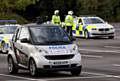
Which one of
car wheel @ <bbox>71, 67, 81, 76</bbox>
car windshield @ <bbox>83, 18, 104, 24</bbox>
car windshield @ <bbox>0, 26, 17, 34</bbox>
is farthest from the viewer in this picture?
car windshield @ <bbox>83, 18, 104, 24</bbox>

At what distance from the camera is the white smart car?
119 feet

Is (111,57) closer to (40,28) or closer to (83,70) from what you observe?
(83,70)

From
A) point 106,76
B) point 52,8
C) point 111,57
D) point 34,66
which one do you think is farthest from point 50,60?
point 52,8

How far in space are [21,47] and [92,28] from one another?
66.3 feet

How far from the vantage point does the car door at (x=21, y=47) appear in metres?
16.3

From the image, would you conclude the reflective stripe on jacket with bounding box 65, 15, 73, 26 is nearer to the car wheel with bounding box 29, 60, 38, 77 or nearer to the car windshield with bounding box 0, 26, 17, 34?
the car windshield with bounding box 0, 26, 17, 34

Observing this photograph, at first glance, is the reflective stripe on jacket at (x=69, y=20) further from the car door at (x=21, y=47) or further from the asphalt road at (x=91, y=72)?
the car door at (x=21, y=47)

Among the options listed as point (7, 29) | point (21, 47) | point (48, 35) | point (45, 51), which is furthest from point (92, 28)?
point (45, 51)

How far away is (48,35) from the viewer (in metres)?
16.3

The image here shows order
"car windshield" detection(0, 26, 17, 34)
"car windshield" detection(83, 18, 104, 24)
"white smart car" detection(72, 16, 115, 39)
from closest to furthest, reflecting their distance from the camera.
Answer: "car windshield" detection(0, 26, 17, 34) → "white smart car" detection(72, 16, 115, 39) → "car windshield" detection(83, 18, 104, 24)

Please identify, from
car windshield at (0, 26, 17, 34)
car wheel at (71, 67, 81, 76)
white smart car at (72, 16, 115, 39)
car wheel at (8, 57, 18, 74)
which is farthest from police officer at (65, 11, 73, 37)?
car wheel at (71, 67, 81, 76)

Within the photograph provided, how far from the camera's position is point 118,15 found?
235 ft

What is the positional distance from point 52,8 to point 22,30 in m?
62.4

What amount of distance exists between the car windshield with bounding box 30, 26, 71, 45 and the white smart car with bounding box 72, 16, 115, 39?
19.6m
